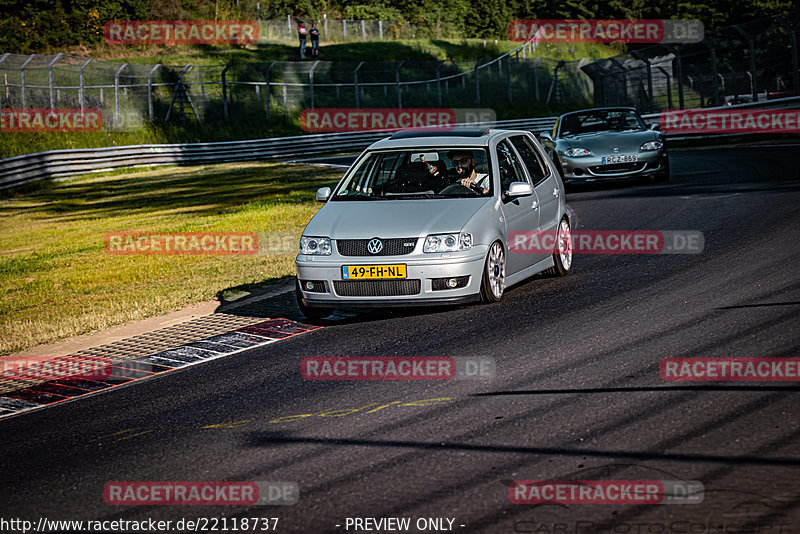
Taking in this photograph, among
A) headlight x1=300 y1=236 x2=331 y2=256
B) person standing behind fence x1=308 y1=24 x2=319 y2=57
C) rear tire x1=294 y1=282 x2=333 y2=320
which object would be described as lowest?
rear tire x1=294 y1=282 x2=333 y2=320

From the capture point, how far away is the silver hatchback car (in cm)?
838

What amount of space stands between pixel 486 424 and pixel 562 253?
498 centimetres

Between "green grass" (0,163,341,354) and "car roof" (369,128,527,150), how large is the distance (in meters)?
2.66

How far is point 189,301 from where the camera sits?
1060 cm

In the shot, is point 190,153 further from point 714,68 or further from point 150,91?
point 714,68

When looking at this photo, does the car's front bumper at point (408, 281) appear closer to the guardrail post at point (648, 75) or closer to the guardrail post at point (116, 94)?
the guardrail post at point (648, 75)

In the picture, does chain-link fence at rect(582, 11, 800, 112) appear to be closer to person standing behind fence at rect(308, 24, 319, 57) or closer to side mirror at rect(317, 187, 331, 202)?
side mirror at rect(317, 187, 331, 202)

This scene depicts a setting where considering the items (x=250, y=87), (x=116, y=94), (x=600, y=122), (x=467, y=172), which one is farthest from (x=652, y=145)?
(x=250, y=87)

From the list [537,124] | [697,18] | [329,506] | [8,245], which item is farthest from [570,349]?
[697,18]

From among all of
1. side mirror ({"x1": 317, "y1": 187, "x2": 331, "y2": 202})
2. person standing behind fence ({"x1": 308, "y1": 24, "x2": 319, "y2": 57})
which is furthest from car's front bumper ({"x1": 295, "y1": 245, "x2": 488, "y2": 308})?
person standing behind fence ({"x1": 308, "y1": 24, "x2": 319, "y2": 57})

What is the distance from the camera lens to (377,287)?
8375mm

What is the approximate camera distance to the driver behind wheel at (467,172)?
9.30m

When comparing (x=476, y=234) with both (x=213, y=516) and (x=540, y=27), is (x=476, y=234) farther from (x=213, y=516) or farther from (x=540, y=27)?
(x=540, y=27)

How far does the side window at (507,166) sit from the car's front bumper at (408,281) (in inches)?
47.8
